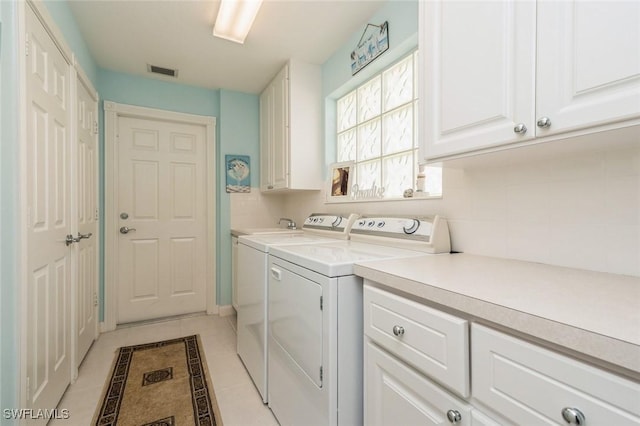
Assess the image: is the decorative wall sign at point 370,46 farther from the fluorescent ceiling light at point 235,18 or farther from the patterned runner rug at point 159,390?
the patterned runner rug at point 159,390

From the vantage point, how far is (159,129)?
300 centimetres

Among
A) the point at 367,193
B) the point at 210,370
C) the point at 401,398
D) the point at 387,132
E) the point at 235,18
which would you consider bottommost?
the point at 210,370

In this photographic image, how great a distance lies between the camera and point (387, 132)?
2.06m

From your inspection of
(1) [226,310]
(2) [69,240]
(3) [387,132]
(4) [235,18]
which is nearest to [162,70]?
(4) [235,18]

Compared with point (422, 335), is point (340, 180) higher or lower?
higher

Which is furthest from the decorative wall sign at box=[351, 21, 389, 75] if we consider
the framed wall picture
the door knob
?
the door knob

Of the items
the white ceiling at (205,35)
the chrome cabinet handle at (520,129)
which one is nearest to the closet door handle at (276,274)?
the chrome cabinet handle at (520,129)

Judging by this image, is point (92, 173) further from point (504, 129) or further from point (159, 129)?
point (504, 129)

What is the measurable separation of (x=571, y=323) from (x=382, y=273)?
498mm

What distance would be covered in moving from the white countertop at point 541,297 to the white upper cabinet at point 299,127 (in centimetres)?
159

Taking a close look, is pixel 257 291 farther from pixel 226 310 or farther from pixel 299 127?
pixel 226 310

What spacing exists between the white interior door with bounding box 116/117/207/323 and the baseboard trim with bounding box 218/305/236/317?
0.19m

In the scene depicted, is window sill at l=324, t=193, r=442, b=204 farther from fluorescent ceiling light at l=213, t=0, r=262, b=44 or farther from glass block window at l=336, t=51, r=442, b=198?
fluorescent ceiling light at l=213, t=0, r=262, b=44

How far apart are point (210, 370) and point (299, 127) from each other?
6.60 feet
